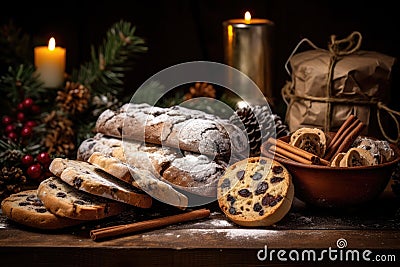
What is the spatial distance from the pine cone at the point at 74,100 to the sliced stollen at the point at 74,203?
1.65 ft

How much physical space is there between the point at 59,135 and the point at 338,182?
2.65ft

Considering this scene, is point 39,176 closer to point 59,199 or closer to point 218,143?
point 59,199

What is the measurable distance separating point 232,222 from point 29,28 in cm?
113

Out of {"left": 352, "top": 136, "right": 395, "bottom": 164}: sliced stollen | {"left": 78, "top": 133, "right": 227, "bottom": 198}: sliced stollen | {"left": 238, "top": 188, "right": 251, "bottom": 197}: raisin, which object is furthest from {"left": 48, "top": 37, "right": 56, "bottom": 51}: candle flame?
{"left": 352, "top": 136, "right": 395, "bottom": 164}: sliced stollen

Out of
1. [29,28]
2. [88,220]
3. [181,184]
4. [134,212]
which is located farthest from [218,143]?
[29,28]

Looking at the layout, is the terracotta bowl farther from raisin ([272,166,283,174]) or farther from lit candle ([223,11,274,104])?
lit candle ([223,11,274,104])

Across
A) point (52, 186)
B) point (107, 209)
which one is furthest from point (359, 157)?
point (52, 186)

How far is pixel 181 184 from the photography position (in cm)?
143

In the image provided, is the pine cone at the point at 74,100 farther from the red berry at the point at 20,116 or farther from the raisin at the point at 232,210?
the raisin at the point at 232,210

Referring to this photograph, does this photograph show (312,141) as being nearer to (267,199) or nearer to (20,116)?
(267,199)

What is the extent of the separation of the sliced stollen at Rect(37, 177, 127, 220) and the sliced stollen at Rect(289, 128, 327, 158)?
0.41 m

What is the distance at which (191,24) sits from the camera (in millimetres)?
2123

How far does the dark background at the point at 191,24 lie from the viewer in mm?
2059

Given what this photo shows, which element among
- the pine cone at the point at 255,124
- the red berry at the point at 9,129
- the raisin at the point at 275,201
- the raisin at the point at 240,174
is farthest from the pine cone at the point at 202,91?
the raisin at the point at 275,201
